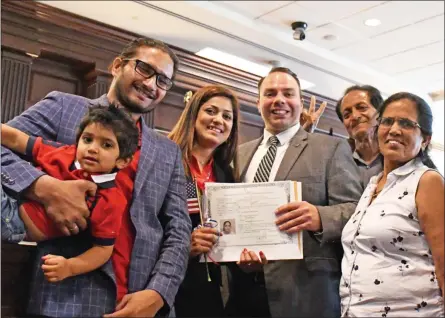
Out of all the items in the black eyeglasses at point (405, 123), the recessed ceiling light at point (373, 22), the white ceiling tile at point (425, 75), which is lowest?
the black eyeglasses at point (405, 123)

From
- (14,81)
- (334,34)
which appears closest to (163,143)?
(14,81)

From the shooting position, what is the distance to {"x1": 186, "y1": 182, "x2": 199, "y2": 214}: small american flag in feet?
5.91

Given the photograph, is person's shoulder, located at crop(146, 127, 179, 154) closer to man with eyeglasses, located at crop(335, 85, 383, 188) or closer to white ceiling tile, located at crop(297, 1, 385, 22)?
man with eyeglasses, located at crop(335, 85, 383, 188)

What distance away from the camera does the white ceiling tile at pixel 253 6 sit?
411 cm

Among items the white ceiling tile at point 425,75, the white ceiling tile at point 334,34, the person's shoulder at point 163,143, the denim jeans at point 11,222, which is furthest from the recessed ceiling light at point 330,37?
the denim jeans at point 11,222

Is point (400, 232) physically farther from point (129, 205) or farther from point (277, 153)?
point (129, 205)

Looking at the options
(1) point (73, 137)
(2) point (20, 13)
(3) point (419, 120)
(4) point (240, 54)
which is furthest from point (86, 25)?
(3) point (419, 120)

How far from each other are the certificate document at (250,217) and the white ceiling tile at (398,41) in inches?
131

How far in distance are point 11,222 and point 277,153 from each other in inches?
43.0

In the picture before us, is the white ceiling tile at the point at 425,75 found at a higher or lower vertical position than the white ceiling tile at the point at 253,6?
lower

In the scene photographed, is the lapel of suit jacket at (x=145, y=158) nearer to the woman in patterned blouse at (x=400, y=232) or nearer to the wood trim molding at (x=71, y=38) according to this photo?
the woman in patterned blouse at (x=400, y=232)

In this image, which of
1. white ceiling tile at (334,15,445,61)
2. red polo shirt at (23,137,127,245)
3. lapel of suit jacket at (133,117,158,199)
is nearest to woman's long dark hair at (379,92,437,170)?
lapel of suit jacket at (133,117,158,199)

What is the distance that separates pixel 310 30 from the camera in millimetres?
4566

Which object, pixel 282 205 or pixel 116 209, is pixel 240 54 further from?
pixel 116 209
